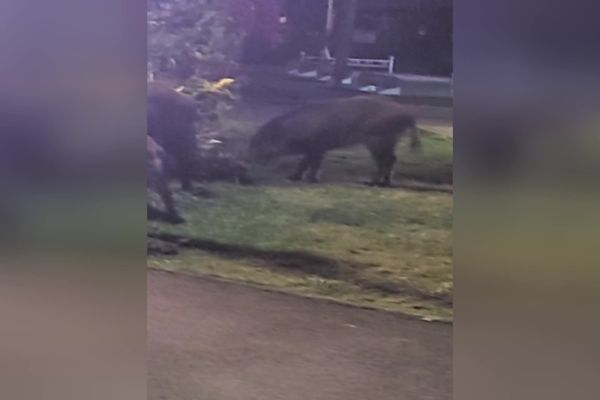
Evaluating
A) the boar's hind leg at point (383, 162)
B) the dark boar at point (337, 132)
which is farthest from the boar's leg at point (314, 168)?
the boar's hind leg at point (383, 162)

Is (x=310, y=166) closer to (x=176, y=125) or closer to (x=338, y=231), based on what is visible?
(x=338, y=231)

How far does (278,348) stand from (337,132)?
1.49ft

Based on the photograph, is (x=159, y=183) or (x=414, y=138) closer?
(x=414, y=138)

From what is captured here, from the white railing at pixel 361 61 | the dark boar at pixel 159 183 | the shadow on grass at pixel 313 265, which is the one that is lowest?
the shadow on grass at pixel 313 265

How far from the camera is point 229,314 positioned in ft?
5.28

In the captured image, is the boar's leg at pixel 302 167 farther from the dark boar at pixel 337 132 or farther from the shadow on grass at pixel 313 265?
the shadow on grass at pixel 313 265

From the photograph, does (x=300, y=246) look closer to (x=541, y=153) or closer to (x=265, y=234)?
(x=265, y=234)

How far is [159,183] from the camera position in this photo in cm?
166

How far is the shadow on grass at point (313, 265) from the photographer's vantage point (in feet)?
4.90

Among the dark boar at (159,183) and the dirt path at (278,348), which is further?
the dark boar at (159,183)

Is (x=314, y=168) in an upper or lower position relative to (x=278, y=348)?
upper

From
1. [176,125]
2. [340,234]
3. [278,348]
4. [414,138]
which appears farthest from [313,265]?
[176,125]

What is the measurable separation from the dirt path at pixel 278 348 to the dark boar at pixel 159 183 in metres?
0.13

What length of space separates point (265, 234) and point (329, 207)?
15 centimetres
